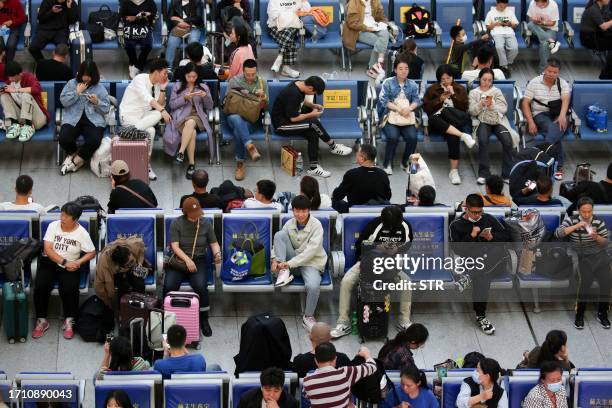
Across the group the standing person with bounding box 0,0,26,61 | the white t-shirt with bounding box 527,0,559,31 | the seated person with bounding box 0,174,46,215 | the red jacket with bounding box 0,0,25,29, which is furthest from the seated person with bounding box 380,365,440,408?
the red jacket with bounding box 0,0,25,29

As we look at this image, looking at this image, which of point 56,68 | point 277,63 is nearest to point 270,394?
point 56,68

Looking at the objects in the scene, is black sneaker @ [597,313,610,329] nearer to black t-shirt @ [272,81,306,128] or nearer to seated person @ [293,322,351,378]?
seated person @ [293,322,351,378]

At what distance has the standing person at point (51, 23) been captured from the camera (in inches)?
638

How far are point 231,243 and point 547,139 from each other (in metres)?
4.30

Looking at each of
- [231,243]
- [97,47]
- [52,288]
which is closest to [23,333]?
[52,288]

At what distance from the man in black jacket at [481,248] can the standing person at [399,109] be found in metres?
2.38

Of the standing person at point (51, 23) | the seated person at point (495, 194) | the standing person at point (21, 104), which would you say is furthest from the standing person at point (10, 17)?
the seated person at point (495, 194)

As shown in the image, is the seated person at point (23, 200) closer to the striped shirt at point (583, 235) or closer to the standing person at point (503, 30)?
the striped shirt at point (583, 235)

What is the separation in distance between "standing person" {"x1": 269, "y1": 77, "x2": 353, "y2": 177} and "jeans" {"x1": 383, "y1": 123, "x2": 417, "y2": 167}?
2.08 ft

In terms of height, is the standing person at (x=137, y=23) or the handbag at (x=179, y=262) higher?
the standing person at (x=137, y=23)

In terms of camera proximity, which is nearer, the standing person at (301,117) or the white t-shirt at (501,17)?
the standing person at (301,117)

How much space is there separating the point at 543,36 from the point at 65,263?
7517 millimetres

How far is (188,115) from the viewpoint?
14.6 m

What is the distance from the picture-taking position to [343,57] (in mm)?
16969
